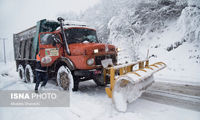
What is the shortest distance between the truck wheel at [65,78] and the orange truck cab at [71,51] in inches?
1.4

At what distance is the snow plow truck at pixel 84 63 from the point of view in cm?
332

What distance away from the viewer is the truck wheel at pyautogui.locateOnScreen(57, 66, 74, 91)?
14.3 feet

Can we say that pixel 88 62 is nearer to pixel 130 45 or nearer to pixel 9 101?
pixel 9 101

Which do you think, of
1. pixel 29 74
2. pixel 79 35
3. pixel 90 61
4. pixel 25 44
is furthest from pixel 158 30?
pixel 29 74

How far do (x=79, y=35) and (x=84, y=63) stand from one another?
4.82ft

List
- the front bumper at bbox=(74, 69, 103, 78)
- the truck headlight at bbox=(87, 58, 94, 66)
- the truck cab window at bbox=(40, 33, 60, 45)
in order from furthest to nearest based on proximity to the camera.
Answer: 1. the truck cab window at bbox=(40, 33, 60, 45)
2. the truck headlight at bbox=(87, 58, 94, 66)
3. the front bumper at bbox=(74, 69, 103, 78)

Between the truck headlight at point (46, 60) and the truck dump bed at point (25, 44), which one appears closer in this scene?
the truck headlight at point (46, 60)

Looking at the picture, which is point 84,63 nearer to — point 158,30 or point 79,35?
point 79,35

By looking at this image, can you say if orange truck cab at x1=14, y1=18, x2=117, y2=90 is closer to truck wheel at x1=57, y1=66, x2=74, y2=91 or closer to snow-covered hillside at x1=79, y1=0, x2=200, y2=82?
truck wheel at x1=57, y1=66, x2=74, y2=91

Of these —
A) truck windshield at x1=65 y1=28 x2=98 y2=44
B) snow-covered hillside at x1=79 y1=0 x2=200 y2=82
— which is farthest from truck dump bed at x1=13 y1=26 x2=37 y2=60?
snow-covered hillside at x1=79 y1=0 x2=200 y2=82

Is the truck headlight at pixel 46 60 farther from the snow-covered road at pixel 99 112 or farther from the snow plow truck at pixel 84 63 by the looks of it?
the snow-covered road at pixel 99 112

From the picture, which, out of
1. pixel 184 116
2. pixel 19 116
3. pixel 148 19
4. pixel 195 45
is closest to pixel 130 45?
pixel 148 19

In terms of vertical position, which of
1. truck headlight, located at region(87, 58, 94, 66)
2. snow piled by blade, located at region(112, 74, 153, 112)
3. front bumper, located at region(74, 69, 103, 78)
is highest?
truck headlight, located at region(87, 58, 94, 66)

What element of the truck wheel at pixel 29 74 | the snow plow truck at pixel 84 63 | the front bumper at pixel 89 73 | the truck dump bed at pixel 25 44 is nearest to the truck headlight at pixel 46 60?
the snow plow truck at pixel 84 63
